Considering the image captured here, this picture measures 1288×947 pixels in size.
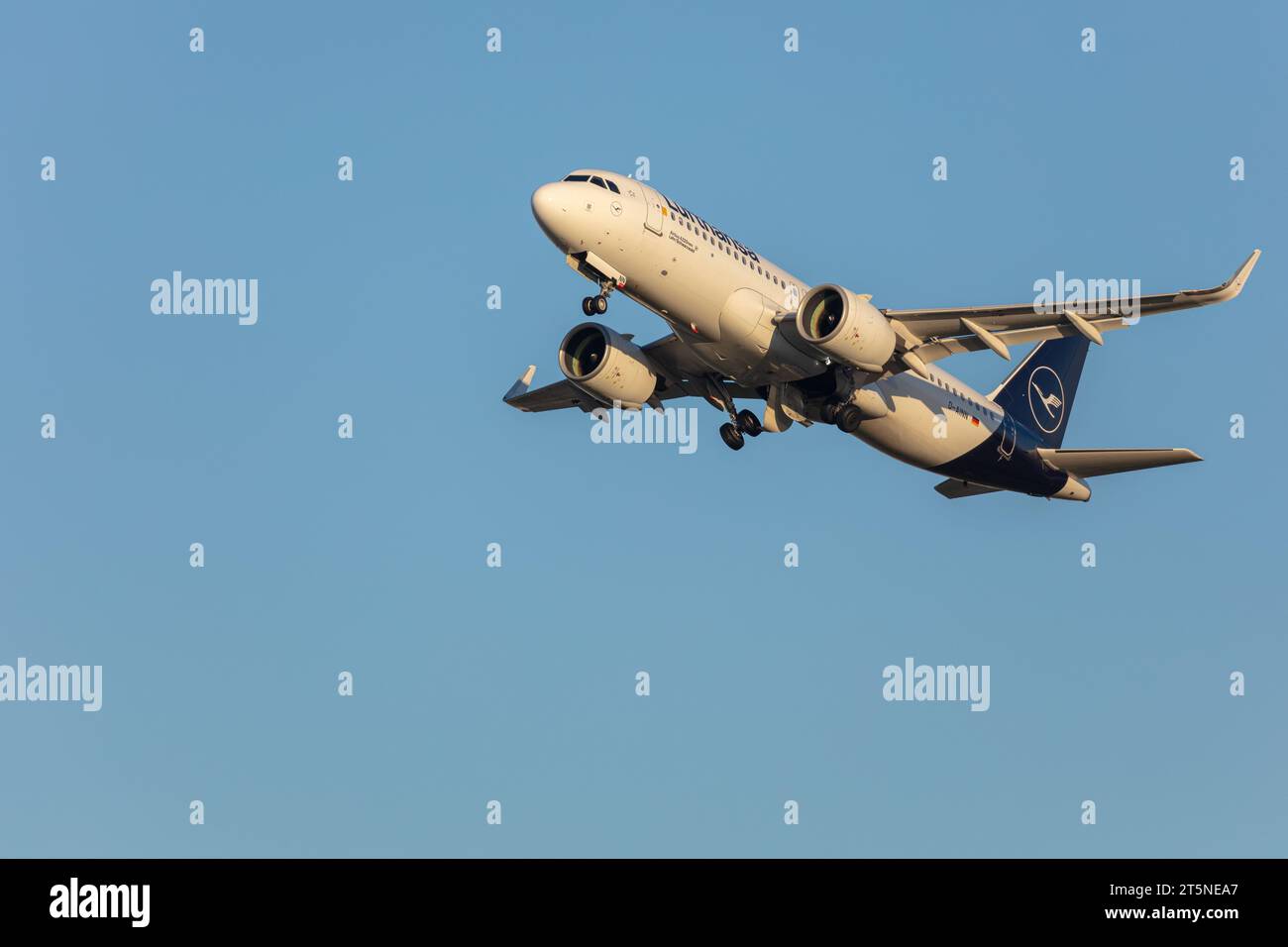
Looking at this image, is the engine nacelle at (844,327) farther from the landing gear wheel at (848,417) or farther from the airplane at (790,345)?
the landing gear wheel at (848,417)

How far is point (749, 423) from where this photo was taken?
49688mm

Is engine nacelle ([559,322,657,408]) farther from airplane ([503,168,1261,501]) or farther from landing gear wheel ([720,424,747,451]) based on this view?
landing gear wheel ([720,424,747,451])

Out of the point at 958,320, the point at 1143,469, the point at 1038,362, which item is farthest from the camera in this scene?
the point at 1038,362

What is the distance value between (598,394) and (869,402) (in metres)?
8.04

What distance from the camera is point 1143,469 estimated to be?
53000 millimetres

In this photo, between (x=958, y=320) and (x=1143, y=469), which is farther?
(x=1143, y=469)

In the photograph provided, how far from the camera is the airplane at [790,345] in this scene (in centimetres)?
4272

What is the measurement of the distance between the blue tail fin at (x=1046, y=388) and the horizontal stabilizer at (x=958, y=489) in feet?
8.71

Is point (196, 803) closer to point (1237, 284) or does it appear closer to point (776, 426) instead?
point (776, 426)

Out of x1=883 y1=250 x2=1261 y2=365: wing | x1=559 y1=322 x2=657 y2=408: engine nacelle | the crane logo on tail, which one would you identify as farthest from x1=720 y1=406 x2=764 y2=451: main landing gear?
the crane logo on tail

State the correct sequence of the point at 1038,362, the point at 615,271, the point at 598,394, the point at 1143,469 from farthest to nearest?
the point at 1038,362 → the point at 1143,469 → the point at 598,394 → the point at 615,271

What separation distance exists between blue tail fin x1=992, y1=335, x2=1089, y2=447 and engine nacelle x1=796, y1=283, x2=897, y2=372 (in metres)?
12.7
